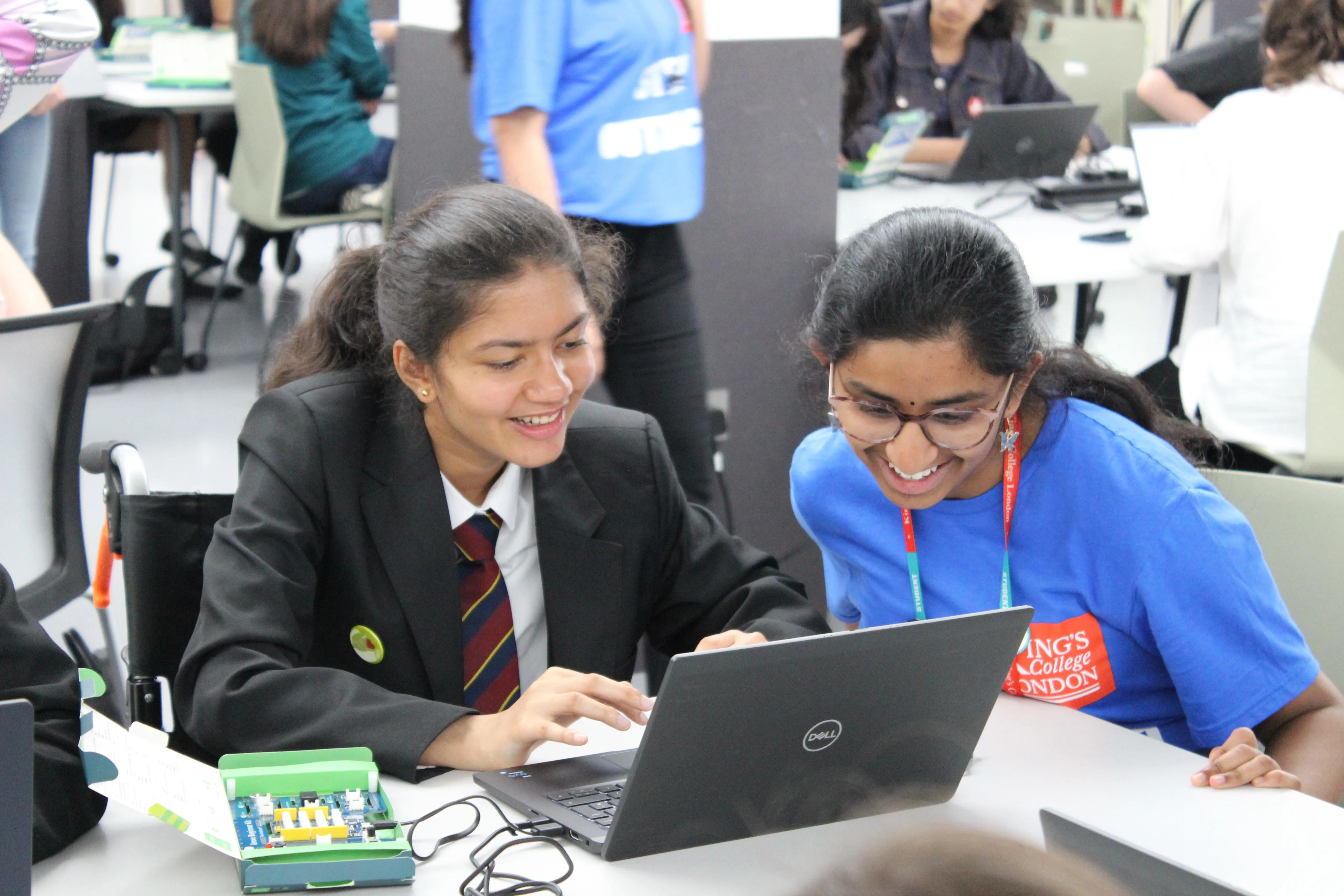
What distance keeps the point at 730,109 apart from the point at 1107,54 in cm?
282

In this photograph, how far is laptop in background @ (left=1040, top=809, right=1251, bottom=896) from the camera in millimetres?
755

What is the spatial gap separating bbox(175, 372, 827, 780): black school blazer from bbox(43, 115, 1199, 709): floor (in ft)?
0.91

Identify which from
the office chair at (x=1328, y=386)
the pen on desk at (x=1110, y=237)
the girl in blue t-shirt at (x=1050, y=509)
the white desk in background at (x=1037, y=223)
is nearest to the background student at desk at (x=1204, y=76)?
the white desk in background at (x=1037, y=223)

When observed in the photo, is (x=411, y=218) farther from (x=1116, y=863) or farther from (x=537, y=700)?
(x=1116, y=863)

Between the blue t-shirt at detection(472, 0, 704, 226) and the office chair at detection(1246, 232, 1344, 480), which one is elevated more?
the blue t-shirt at detection(472, 0, 704, 226)

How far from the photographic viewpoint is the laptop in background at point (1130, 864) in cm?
76

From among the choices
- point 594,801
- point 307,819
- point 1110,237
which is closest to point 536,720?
point 594,801

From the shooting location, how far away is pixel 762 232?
Result: 2.77 metres

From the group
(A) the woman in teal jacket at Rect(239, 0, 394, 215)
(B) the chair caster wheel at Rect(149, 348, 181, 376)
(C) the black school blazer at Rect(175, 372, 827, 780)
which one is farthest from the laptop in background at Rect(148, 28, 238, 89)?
(C) the black school blazer at Rect(175, 372, 827, 780)

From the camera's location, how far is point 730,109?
2686mm

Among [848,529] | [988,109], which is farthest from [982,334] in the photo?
[988,109]

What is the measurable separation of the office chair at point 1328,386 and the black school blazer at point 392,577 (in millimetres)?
1183

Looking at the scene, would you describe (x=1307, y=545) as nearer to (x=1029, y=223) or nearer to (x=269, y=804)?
(x=269, y=804)

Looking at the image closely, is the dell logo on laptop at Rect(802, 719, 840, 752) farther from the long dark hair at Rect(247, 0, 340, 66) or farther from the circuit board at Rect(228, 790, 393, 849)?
the long dark hair at Rect(247, 0, 340, 66)
